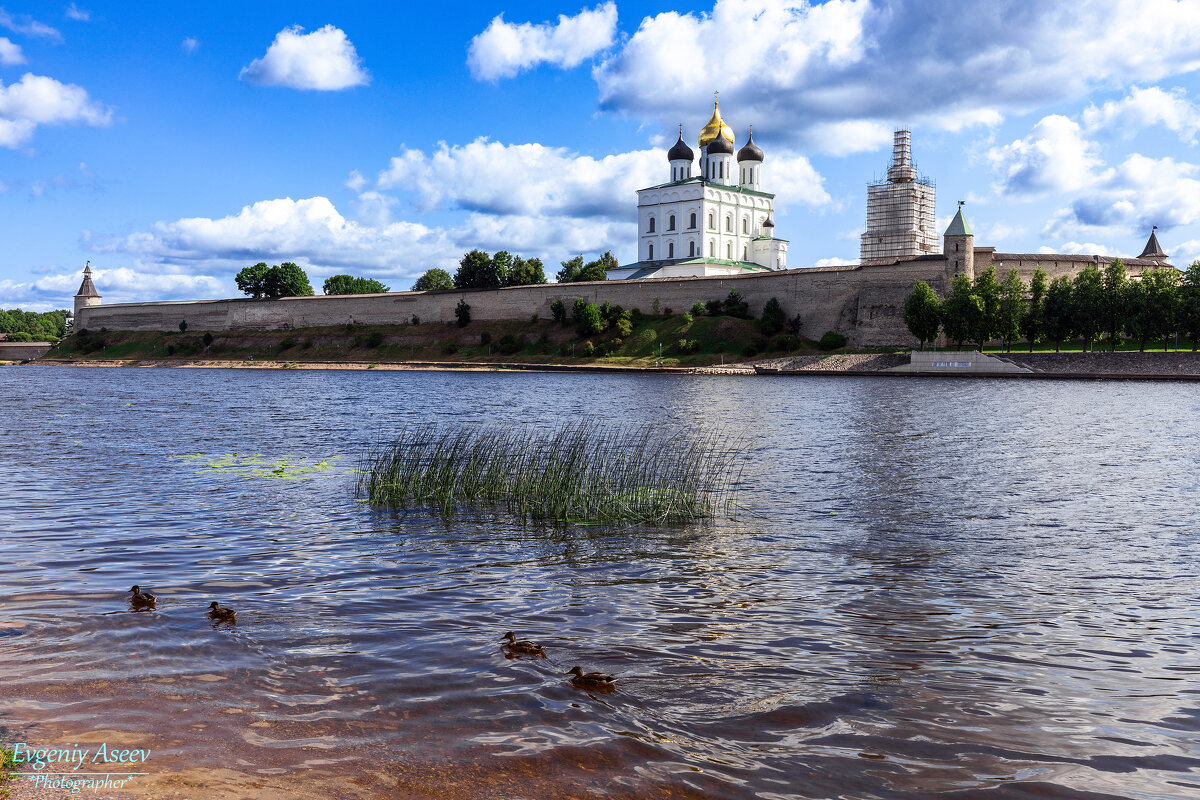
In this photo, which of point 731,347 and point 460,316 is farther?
point 460,316

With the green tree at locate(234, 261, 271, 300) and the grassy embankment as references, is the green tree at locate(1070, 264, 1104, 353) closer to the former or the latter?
the grassy embankment

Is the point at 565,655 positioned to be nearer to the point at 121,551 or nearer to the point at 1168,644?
the point at 1168,644

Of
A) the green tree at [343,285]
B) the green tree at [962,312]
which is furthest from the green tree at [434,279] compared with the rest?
the green tree at [962,312]

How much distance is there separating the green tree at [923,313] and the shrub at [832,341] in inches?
194

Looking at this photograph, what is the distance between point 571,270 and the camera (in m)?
88.9

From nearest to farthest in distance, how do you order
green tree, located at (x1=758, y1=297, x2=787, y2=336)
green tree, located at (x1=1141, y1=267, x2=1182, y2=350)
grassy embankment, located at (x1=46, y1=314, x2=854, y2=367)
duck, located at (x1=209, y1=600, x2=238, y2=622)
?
duck, located at (x1=209, y1=600, x2=238, y2=622) → green tree, located at (x1=1141, y1=267, x2=1182, y2=350) → grassy embankment, located at (x1=46, y1=314, x2=854, y2=367) → green tree, located at (x1=758, y1=297, x2=787, y2=336)

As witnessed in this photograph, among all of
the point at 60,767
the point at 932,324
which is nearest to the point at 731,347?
the point at 932,324

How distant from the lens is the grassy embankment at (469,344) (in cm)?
6181

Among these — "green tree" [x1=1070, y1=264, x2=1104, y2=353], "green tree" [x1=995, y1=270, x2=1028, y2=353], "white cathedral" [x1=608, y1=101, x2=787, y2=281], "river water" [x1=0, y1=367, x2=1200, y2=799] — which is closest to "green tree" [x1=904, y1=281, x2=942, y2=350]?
"green tree" [x1=995, y1=270, x2=1028, y2=353]

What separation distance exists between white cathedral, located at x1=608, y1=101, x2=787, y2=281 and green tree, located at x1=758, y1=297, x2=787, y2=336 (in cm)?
1625

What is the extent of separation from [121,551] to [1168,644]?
8585mm

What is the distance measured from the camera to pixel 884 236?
276 feet

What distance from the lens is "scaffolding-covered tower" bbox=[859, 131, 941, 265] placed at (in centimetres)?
8256

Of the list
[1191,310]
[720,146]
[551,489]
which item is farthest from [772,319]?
[551,489]
